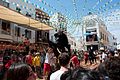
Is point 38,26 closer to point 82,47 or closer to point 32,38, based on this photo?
point 32,38

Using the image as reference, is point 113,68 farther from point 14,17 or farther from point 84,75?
point 14,17

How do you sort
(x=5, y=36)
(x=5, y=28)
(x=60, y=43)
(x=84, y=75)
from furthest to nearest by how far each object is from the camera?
1. (x=5, y=28)
2. (x=5, y=36)
3. (x=60, y=43)
4. (x=84, y=75)

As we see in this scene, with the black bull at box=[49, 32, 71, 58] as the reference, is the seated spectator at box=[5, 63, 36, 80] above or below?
below

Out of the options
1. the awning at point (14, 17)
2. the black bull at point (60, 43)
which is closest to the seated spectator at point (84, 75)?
the black bull at point (60, 43)

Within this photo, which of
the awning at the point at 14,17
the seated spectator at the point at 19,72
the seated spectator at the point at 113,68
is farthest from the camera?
the awning at the point at 14,17

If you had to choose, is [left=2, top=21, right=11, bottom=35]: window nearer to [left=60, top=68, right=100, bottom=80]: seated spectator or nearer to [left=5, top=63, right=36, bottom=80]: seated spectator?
[left=5, top=63, right=36, bottom=80]: seated spectator

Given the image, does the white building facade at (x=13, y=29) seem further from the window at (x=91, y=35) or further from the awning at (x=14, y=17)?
the window at (x=91, y=35)

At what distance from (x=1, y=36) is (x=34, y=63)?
10.2 meters

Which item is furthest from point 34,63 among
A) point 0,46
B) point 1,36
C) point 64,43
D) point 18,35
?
point 18,35

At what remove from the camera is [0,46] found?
65.5ft

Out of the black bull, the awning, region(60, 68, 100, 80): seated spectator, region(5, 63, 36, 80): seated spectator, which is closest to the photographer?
region(60, 68, 100, 80): seated spectator

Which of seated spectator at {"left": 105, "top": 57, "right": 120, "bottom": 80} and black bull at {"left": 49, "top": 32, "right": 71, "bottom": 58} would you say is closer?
seated spectator at {"left": 105, "top": 57, "right": 120, "bottom": 80}

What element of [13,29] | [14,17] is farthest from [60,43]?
[13,29]

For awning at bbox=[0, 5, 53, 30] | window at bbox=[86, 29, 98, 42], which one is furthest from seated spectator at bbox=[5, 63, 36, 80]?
window at bbox=[86, 29, 98, 42]
